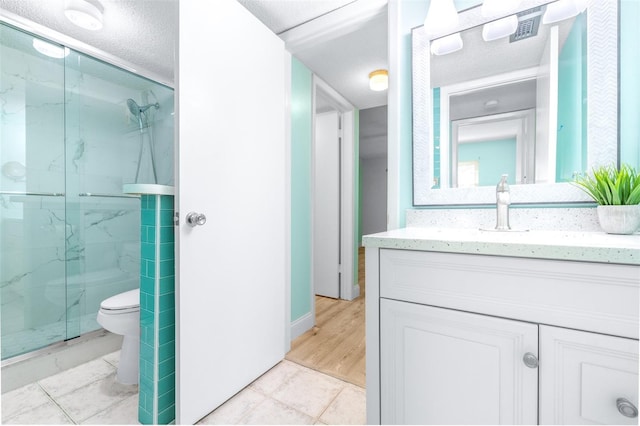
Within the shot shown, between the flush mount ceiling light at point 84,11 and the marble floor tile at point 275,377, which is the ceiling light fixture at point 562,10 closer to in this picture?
the marble floor tile at point 275,377

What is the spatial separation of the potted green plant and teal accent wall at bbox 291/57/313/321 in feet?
5.21

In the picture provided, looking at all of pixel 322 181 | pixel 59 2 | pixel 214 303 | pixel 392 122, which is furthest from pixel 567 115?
pixel 59 2

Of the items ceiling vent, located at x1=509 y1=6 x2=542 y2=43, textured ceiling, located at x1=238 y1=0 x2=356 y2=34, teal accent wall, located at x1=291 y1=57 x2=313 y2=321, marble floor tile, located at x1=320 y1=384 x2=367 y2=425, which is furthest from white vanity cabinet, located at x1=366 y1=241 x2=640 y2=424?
textured ceiling, located at x1=238 y1=0 x2=356 y2=34

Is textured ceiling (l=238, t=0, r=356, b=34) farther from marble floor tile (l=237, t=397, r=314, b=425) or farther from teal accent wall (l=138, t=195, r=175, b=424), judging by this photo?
marble floor tile (l=237, t=397, r=314, b=425)

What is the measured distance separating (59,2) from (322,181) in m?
2.29

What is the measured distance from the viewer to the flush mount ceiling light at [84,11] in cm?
155

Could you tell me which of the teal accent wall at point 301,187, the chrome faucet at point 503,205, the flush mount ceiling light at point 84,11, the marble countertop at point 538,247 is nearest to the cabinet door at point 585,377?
the marble countertop at point 538,247

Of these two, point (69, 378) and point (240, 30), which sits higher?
point (240, 30)

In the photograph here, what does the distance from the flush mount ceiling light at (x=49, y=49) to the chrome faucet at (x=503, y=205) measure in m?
2.99

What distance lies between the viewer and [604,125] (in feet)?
3.32

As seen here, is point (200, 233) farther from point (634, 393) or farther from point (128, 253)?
point (128, 253)

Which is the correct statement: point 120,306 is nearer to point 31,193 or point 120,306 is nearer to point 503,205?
point 31,193

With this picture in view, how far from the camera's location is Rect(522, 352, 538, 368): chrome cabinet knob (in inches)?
27.1

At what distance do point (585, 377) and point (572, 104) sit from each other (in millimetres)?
1016
